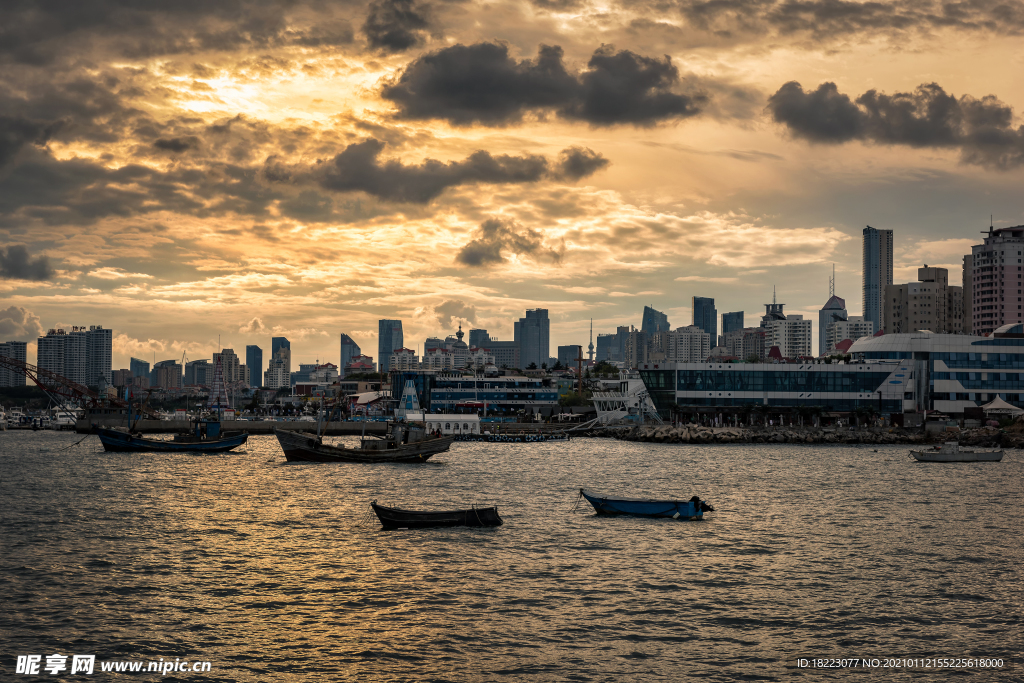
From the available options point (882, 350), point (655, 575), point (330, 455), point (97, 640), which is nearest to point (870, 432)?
point (882, 350)

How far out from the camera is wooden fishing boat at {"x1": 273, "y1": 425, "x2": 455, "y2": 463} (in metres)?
92.2

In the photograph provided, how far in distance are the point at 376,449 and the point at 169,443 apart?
121 ft

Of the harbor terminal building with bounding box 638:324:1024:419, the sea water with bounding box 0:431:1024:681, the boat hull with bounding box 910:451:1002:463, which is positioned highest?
the harbor terminal building with bounding box 638:324:1024:419

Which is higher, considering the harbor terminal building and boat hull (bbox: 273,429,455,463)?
the harbor terminal building

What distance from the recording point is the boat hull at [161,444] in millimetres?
111938

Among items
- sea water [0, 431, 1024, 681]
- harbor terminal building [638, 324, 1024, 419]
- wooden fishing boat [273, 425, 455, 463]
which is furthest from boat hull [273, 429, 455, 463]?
harbor terminal building [638, 324, 1024, 419]

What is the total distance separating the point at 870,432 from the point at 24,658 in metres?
138

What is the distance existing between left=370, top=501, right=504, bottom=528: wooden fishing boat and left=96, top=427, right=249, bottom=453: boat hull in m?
72.3

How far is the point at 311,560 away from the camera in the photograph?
3866 centimetres

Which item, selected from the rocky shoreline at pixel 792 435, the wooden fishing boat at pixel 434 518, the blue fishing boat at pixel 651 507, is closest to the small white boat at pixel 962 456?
the rocky shoreline at pixel 792 435

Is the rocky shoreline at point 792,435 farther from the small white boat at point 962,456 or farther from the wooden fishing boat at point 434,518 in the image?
the wooden fishing boat at point 434,518

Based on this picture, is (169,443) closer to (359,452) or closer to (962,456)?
(359,452)

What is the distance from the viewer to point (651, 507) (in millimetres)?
52062

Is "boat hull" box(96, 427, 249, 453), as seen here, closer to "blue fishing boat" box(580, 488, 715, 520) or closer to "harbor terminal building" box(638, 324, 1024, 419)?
"blue fishing boat" box(580, 488, 715, 520)
